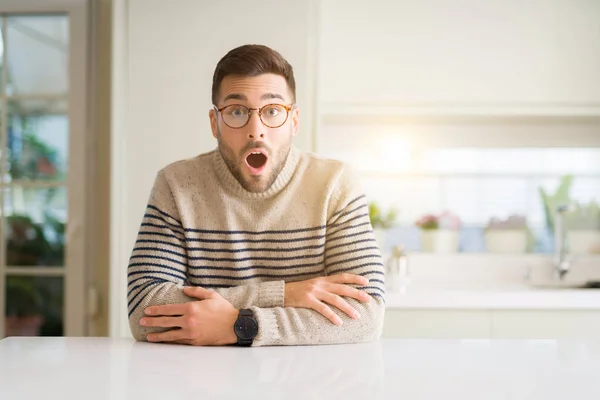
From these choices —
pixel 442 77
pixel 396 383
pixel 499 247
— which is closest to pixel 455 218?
pixel 499 247

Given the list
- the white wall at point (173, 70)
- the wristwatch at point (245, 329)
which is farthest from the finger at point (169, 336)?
the white wall at point (173, 70)

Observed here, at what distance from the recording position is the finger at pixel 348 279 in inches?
57.8

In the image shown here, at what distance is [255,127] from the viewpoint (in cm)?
151

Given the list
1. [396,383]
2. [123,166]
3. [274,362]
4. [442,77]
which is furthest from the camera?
[442,77]

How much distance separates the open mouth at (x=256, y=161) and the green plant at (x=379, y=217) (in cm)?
159

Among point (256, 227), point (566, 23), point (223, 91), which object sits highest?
point (566, 23)

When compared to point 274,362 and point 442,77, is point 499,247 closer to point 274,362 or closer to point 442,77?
point 442,77

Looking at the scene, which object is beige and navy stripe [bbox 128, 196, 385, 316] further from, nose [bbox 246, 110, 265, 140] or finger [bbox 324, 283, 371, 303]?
nose [bbox 246, 110, 265, 140]

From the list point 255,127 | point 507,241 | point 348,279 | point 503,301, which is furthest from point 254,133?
point 507,241

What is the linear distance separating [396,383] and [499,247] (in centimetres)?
232

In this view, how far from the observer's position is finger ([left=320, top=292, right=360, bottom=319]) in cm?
140

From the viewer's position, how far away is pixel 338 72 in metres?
2.92

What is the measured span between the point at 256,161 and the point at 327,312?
0.39 m

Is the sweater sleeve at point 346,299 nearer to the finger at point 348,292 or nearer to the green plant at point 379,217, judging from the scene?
the finger at point 348,292
